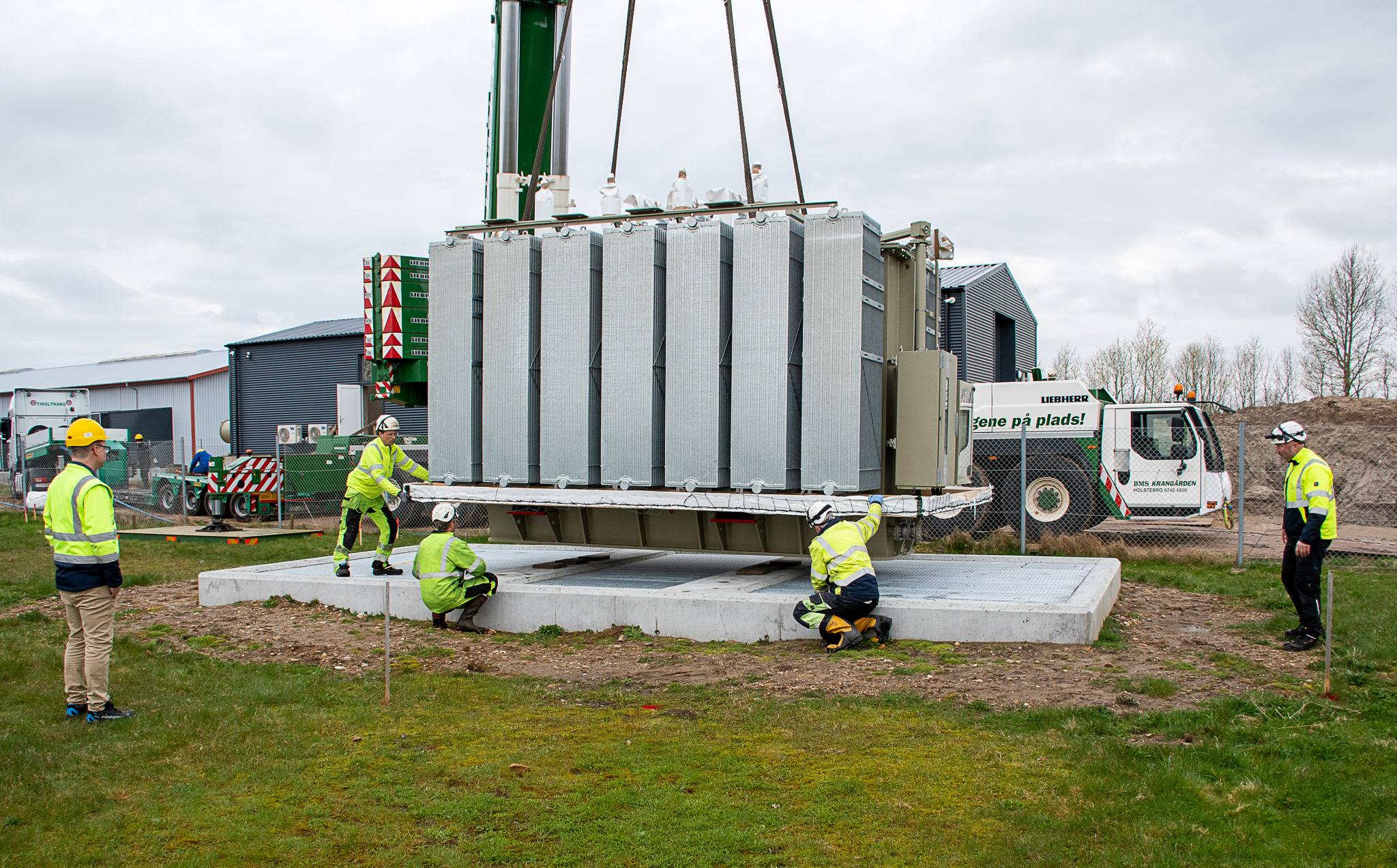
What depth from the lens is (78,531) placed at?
6.56m

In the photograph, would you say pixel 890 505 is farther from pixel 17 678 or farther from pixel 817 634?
pixel 17 678

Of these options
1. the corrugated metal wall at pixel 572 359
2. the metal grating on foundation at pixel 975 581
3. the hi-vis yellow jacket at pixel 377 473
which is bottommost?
the metal grating on foundation at pixel 975 581

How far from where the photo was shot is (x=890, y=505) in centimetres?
934

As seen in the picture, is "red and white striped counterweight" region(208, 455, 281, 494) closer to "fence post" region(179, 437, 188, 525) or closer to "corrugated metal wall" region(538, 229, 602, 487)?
"fence post" region(179, 437, 188, 525)

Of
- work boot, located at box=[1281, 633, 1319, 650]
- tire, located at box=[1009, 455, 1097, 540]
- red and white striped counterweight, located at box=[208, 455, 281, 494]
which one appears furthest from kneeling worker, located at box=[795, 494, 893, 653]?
red and white striped counterweight, located at box=[208, 455, 281, 494]

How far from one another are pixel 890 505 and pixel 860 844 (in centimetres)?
532

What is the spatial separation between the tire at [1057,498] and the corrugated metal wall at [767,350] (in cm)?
930

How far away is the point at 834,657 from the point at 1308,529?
4.02 meters

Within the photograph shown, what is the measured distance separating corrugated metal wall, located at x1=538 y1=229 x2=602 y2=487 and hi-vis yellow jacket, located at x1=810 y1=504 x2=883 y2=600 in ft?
9.82

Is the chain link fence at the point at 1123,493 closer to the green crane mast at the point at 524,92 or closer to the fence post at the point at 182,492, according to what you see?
the green crane mast at the point at 524,92

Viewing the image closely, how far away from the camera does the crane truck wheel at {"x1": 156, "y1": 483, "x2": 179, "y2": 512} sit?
24391 millimetres

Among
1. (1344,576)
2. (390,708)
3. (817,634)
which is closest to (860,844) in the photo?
(390,708)

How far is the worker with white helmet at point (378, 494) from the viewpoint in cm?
1098

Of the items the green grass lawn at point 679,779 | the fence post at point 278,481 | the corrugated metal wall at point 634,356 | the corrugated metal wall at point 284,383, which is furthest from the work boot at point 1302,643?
the corrugated metal wall at point 284,383
